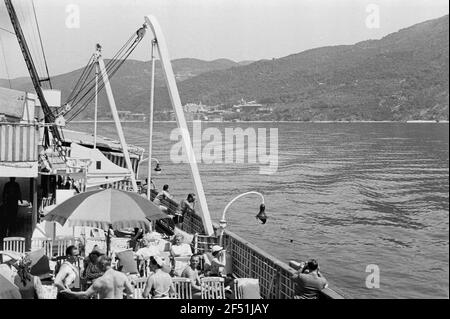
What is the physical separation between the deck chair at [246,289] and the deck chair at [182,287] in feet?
2.26

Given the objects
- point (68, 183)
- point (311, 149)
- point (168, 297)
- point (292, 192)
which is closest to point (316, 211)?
point (292, 192)

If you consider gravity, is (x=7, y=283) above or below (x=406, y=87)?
below

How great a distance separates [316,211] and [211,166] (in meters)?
36.6

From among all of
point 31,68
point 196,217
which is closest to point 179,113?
point 196,217

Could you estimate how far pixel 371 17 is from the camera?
40.7 ft

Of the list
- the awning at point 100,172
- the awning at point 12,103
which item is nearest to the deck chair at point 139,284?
the awning at point 12,103

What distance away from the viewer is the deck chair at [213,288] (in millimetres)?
8703

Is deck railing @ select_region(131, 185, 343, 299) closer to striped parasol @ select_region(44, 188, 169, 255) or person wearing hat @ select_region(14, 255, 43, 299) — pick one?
striped parasol @ select_region(44, 188, 169, 255)

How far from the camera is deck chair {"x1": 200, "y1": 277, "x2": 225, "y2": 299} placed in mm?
8703

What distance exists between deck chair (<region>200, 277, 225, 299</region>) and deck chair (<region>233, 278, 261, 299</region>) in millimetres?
207

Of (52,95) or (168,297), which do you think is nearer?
(168,297)

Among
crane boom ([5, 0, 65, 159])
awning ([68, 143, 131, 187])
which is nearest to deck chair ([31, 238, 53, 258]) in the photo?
awning ([68, 143, 131, 187])
